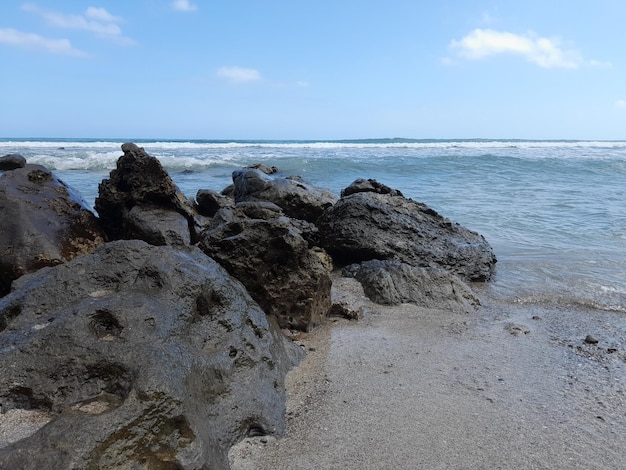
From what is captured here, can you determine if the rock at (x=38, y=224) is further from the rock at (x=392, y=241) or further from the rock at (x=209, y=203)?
the rock at (x=392, y=241)

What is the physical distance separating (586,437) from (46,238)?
3.87m

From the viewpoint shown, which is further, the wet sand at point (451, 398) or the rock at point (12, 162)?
the rock at point (12, 162)

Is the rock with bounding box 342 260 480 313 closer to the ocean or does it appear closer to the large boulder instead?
the ocean

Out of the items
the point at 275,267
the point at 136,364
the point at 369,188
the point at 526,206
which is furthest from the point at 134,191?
the point at 526,206

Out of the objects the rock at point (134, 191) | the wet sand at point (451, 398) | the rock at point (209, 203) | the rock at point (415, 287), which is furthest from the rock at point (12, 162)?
the wet sand at point (451, 398)

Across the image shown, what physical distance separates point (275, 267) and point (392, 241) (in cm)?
231

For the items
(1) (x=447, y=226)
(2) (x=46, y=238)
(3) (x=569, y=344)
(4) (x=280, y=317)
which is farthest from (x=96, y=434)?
(1) (x=447, y=226)

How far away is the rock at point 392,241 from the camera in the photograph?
5559 millimetres

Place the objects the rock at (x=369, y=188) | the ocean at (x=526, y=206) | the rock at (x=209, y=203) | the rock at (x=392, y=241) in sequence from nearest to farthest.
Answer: the ocean at (x=526, y=206)
the rock at (x=392, y=241)
the rock at (x=209, y=203)
the rock at (x=369, y=188)

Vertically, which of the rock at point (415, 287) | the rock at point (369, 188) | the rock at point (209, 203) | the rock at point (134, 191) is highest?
the rock at point (134, 191)

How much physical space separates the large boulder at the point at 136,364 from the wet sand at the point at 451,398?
0.23 m

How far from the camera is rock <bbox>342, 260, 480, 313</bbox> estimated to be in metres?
4.43

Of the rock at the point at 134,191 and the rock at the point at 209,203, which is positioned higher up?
the rock at the point at 134,191

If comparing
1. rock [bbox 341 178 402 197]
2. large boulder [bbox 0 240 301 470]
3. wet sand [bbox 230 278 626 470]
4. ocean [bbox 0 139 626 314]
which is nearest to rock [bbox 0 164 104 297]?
large boulder [bbox 0 240 301 470]
